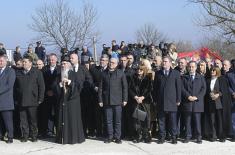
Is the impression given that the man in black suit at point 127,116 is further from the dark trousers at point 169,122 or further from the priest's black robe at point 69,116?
the priest's black robe at point 69,116

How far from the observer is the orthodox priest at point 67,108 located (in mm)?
10625

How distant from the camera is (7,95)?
1066 centimetres

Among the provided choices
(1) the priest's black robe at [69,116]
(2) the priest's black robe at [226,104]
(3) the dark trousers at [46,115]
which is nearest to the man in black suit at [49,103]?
(3) the dark trousers at [46,115]

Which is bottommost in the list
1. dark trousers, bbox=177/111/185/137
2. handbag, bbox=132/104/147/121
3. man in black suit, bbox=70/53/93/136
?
dark trousers, bbox=177/111/185/137

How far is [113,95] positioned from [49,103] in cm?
175

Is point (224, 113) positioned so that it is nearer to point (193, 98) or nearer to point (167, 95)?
point (193, 98)

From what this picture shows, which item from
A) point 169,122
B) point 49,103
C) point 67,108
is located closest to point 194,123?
point 169,122

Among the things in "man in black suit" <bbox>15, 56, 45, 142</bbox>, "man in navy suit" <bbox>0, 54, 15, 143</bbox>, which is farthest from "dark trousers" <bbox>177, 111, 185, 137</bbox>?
"man in navy suit" <bbox>0, 54, 15, 143</bbox>

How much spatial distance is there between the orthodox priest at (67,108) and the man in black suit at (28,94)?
509 millimetres

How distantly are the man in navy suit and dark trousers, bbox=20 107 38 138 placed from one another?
0.26 metres

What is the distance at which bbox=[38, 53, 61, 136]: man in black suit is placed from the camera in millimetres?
11266

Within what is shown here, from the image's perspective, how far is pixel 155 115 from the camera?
1091 centimetres

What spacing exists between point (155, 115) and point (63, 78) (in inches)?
90.6

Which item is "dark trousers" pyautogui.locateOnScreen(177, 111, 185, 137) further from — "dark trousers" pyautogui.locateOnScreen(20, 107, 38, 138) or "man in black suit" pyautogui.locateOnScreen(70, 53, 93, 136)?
"dark trousers" pyautogui.locateOnScreen(20, 107, 38, 138)
